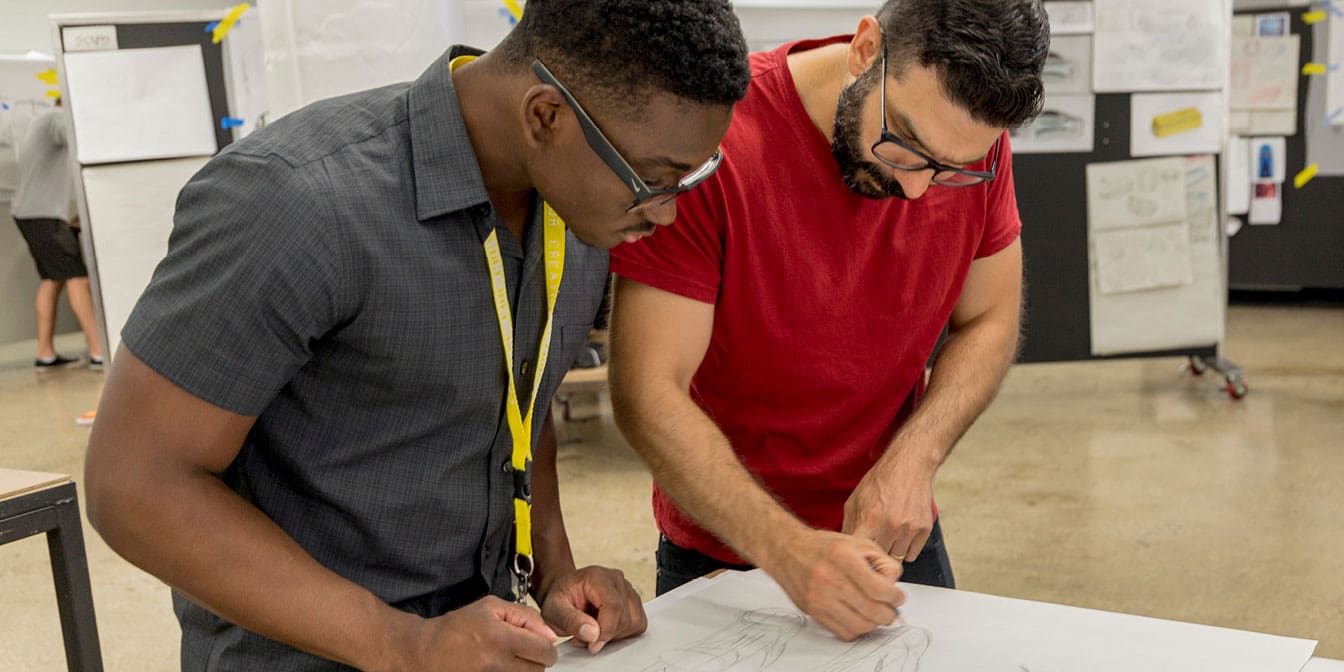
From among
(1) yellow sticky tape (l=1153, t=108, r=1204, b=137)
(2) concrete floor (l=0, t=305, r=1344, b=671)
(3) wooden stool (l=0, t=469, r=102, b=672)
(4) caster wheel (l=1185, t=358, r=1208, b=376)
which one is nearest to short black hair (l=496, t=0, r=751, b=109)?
(3) wooden stool (l=0, t=469, r=102, b=672)

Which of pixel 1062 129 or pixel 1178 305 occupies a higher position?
pixel 1062 129

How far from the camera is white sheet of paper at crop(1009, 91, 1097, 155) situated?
4.67m

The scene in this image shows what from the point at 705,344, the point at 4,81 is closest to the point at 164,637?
the point at 705,344

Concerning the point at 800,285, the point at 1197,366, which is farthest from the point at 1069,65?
the point at 800,285

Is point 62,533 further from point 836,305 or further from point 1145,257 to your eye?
point 1145,257

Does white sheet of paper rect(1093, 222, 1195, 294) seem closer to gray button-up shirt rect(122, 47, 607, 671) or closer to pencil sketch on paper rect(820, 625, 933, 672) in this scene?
pencil sketch on paper rect(820, 625, 933, 672)

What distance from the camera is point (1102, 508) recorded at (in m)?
3.76

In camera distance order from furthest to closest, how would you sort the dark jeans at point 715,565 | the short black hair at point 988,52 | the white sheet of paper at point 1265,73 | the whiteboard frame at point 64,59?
1. the white sheet of paper at point 1265,73
2. the whiteboard frame at point 64,59
3. the dark jeans at point 715,565
4. the short black hair at point 988,52

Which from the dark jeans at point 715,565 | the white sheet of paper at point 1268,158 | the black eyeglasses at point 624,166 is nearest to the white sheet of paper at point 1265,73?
the white sheet of paper at point 1268,158

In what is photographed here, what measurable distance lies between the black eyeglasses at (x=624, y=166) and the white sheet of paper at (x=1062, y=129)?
3919mm

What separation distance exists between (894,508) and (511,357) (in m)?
0.49

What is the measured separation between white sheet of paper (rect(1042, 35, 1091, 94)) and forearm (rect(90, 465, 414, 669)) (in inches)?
166

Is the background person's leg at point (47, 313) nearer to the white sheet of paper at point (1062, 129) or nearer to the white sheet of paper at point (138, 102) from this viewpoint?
the white sheet of paper at point (138, 102)

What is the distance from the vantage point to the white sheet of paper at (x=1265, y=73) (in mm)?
6867
